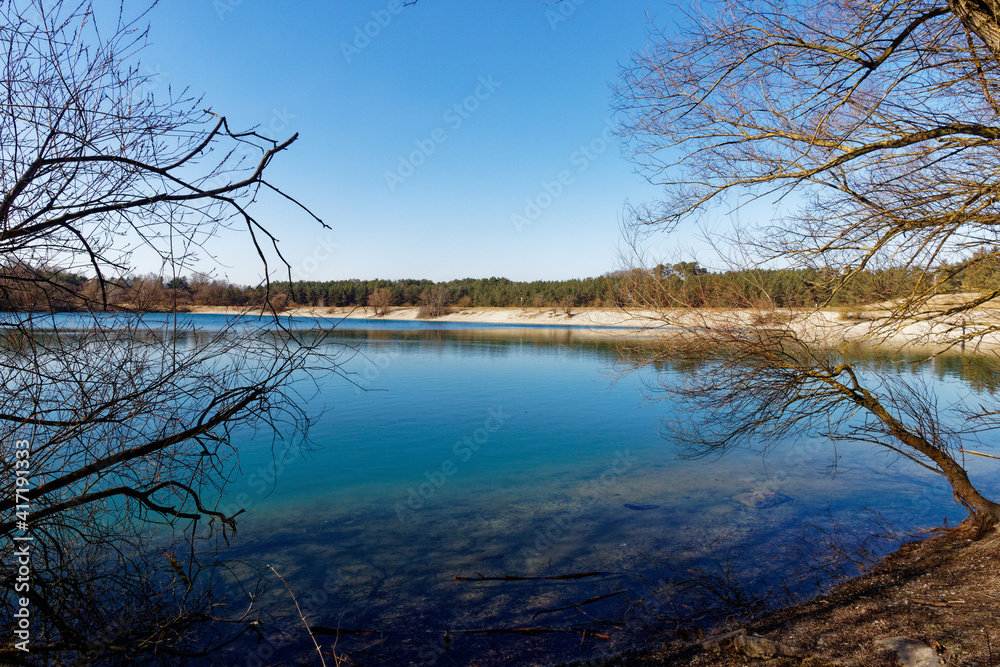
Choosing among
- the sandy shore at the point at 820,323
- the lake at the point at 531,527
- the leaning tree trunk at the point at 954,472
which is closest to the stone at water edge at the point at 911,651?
the lake at the point at 531,527

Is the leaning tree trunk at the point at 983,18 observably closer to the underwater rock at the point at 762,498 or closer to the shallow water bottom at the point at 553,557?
the shallow water bottom at the point at 553,557

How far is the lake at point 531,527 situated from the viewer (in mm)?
5418

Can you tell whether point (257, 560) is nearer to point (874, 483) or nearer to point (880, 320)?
point (880, 320)

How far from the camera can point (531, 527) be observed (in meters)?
8.03

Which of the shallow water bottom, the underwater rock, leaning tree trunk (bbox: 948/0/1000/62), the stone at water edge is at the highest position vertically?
leaning tree trunk (bbox: 948/0/1000/62)

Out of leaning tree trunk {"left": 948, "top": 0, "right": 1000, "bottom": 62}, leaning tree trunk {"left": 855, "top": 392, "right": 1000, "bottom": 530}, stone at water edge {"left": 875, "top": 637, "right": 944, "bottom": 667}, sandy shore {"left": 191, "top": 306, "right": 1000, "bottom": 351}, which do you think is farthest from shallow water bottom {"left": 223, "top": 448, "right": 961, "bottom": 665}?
leaning tree trunk {"left": 948, "top": 0, "right": 1000, "bottom": 62}

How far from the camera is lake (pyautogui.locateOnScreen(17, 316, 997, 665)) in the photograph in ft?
17.8

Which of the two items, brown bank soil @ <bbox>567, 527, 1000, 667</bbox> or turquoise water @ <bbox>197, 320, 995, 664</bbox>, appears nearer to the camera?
brown bank soil @ <bbox>567, 527, 1000, 667</bbox>

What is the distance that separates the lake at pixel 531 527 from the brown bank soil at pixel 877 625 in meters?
0.68

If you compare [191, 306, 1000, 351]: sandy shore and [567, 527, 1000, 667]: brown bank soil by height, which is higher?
[191, 306, 1000, 351]: sandy shore

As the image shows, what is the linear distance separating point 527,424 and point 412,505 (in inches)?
265

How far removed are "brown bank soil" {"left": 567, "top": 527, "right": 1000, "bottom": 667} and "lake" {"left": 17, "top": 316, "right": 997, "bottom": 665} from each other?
68 cm

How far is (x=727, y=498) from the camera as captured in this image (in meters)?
9.42

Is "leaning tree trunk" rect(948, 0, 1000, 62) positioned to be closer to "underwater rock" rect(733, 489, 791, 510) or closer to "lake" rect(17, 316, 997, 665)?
"lake" rect(17, 316, 997, 665)
